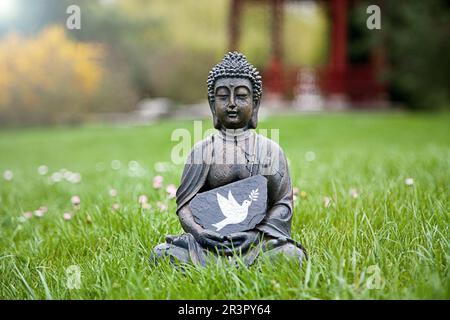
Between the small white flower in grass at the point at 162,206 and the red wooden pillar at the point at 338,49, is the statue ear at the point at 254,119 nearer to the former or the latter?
the small white flower in grass at the point at 162,206

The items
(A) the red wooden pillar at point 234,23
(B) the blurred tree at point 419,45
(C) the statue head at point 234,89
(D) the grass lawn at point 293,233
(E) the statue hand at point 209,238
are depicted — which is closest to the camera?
(D) the grass lawn at point 293,233

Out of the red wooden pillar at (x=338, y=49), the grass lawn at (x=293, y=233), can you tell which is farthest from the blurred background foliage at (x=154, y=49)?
the grass lawn at (x=293, y=233)

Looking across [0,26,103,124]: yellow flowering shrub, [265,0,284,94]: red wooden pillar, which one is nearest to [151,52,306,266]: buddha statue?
[265,0,284,94]: red wooden pillar

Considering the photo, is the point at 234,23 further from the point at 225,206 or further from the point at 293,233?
the point at 225,206

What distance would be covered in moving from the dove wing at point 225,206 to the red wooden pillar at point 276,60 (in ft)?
42.3

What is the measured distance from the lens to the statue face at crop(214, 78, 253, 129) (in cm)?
288

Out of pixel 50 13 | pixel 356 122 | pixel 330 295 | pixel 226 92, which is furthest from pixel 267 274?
pixel 50 13

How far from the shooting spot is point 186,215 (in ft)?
9.55

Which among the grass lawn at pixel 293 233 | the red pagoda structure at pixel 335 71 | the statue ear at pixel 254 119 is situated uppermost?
the red pagoda structure at pixel 335 71

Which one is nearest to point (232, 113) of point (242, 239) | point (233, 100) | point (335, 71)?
point (233, 100)

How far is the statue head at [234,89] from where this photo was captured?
2.88 meters

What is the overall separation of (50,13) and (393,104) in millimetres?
18175

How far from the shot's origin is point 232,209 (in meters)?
2.86
